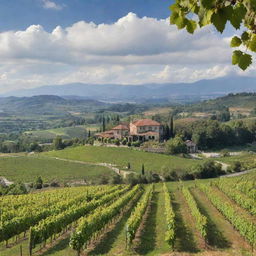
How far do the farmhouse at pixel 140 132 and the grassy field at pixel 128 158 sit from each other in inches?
457

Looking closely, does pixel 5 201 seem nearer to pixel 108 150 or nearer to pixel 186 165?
pixel 186 165

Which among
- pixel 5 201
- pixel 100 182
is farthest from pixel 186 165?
pixel 5 201

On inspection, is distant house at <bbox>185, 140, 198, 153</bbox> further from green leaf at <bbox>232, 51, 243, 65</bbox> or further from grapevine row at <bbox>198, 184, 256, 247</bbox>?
green leaf at <bbox>232, 51, 243, 65</bbox>

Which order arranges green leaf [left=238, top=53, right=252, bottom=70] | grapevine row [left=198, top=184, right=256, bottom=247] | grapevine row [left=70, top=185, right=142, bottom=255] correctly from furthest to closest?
grapevine row [left=198, top=184, right=256, bottom=247], grapevine row [left=70, top=185, right=142, bottom=255], green leaf [left=238, top=53, right=252, bottom=70]

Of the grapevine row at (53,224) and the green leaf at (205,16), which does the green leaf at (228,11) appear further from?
the grapevine row at (53,224)

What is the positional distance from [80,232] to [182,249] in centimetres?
775

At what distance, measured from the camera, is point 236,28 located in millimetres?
2318

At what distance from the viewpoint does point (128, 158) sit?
81.8 metres

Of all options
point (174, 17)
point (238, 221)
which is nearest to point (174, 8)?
point (174, 17)

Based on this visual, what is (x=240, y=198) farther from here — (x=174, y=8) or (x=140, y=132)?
(x=140, y=132)

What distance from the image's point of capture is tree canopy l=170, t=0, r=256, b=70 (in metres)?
2.27

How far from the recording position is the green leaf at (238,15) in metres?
2.27

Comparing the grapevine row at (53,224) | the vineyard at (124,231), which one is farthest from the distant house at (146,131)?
the grapevine row at (53,224)

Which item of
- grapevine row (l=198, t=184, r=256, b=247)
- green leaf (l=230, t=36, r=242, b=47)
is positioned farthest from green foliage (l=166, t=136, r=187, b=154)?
green leaf (l=230, t=36, r=242, b=47)
